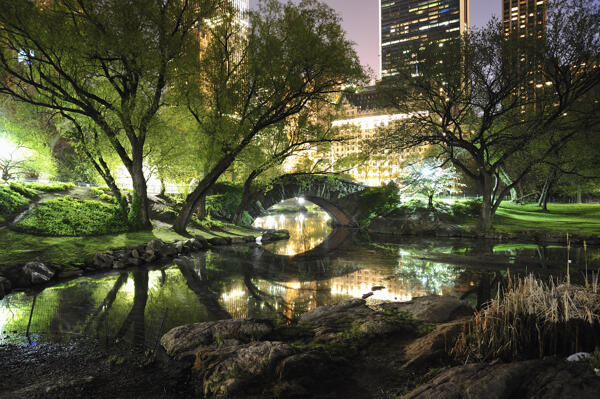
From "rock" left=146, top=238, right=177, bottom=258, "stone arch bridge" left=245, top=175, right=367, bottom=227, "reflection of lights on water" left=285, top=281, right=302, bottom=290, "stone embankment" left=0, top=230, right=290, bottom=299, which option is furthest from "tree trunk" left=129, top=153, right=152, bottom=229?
"reflection of lights on water" left=285, top=281, right=302, bottom=290

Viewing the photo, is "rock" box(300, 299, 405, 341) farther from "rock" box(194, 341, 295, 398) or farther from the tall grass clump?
the tall grass clump

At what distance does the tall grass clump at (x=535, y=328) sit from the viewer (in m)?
4.70

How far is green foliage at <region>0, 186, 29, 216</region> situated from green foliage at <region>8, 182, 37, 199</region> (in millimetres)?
362

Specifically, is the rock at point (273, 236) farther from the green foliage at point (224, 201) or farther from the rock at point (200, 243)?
the rock at point (200, 243)

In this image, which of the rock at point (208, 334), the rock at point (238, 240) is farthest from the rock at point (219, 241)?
the rock at point (208, 334)

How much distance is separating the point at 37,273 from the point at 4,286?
1.26 m

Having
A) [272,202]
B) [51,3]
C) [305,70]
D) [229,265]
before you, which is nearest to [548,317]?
[229,265]

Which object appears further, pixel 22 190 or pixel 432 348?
pixel 22 190

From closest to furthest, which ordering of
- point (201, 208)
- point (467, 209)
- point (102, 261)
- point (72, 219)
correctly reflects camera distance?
point (102, 261) → point (72, 219) → point (201, 208) → point (467, 209)

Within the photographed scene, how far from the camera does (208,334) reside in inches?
257

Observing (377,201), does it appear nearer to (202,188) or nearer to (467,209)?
(467,209)

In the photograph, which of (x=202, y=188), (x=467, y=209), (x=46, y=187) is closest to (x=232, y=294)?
(x=202, y=188)

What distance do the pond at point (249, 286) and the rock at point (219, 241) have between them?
1.66 metres

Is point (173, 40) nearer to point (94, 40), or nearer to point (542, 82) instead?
point (94, 40)
